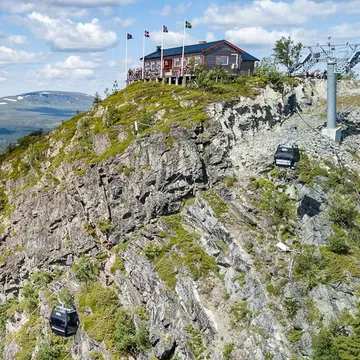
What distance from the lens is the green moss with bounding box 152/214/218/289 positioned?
40.3m

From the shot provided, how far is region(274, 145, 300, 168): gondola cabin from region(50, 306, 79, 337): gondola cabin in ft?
78.1

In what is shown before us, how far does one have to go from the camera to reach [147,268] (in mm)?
43469

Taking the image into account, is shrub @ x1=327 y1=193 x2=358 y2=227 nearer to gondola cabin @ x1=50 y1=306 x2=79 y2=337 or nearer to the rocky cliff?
the rocky cliff

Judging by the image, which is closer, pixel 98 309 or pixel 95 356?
pixel 95 356

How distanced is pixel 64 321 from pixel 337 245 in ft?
80.5

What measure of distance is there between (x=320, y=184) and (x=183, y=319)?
18.3m

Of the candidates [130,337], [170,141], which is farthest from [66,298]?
[170,141]

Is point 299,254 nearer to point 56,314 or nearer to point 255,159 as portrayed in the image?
point 255,159

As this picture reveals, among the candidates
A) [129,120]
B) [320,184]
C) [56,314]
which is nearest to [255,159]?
[320,184]

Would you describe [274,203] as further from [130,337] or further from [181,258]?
[130,337]

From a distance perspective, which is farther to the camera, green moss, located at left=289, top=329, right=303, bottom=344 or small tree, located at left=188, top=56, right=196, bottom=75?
small tree, located at left=188, top=56, right=196, bottom=75

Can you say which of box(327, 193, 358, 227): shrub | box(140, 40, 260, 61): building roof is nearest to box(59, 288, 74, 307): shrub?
box(327, 193, 358, 227): shrub

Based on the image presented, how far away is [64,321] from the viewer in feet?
129

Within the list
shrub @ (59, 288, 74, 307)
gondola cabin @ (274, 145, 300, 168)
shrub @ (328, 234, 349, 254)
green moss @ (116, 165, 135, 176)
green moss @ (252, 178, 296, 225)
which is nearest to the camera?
shrub @ (328, 234, 349, 254)
